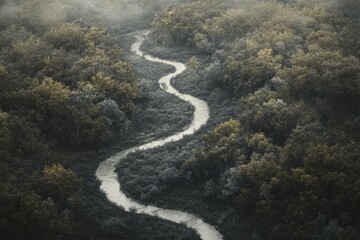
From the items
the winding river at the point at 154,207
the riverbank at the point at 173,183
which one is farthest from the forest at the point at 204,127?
the winding river at the point at 154,207

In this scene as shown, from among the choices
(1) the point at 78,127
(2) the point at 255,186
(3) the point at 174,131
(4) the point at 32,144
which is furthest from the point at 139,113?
(2) the point at 255,186

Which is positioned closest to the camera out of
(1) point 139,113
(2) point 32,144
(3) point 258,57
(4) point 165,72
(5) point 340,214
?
(5) point 340,214

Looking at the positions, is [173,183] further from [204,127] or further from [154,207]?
[204,127]

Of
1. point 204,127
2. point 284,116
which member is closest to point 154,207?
point 204,127

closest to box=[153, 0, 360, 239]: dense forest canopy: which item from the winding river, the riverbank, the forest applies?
the forest

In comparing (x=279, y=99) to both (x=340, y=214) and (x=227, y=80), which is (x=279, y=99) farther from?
(x=340, y=214)

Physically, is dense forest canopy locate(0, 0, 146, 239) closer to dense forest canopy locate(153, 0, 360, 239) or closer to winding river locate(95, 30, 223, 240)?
winding river locate(95, 30, 223, 240)

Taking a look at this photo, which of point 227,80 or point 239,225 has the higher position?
point 227,80
